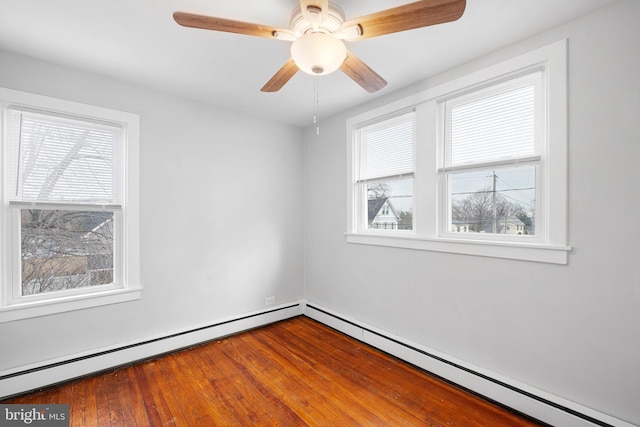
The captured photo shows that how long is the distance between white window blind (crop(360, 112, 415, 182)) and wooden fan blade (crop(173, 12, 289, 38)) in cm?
168

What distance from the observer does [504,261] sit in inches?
82.6

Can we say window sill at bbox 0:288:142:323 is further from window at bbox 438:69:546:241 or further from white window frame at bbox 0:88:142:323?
window at bbox 438:69:546:241

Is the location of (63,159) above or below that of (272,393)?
above

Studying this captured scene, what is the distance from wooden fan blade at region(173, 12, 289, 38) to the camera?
4.44 ft

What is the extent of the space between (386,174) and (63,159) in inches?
113

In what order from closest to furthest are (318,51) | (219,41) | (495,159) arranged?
(318,51)
(219,41)
(495,159)

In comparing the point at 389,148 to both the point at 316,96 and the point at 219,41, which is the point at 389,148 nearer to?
the point at 316,96

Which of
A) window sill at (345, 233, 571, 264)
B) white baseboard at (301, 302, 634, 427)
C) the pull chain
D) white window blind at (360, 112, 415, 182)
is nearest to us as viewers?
white baseboard at (301, 302, 634, 427)

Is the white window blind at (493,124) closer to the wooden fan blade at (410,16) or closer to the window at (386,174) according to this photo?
the window at (386,174)

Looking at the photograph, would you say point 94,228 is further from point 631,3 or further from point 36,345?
point 631,3

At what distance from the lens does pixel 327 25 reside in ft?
4.99

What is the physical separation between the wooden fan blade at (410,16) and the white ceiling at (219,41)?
0.34 m

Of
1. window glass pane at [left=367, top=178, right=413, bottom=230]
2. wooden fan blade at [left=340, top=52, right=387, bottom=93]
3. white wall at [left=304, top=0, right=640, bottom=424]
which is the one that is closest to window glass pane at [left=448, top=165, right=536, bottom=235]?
white wall at [left=304, top=0, right=640, bottom=424]

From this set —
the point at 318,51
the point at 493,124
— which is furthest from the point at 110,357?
the point at 493,124
